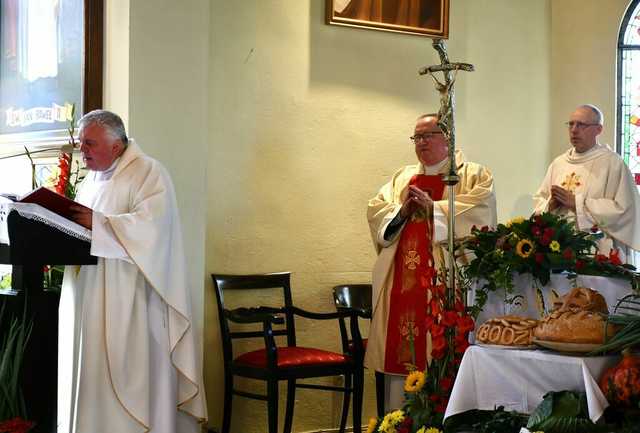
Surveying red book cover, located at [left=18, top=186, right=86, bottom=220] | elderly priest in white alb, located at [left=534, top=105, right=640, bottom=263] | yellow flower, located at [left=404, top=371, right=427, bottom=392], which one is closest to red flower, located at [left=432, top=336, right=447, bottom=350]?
yellow flower, located at [left=404, top=371, right=427, bottom=392]

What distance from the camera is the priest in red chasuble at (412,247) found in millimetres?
6016

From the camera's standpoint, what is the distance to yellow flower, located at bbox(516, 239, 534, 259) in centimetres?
427

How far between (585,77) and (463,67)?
415 cm

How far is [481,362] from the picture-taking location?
4.07m

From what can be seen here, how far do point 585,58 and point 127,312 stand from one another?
4944 millimetres

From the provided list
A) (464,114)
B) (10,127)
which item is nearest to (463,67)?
(464,114)

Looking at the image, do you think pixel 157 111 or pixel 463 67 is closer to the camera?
pixel 463 67

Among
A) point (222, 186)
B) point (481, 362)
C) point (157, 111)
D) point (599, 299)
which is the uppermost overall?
point (157, 111)

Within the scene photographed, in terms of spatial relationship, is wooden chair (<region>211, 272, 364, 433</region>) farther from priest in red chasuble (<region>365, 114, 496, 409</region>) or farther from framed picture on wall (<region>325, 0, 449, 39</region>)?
framed picture on wall (<region>325, 0, 449, 39</region>)

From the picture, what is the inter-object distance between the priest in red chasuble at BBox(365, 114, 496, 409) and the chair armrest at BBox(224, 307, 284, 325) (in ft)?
2.14

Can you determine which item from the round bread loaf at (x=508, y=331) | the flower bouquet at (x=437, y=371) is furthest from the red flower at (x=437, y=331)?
the round bread loaf at (x=508, y=331)

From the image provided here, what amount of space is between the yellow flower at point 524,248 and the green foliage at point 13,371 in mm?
2138

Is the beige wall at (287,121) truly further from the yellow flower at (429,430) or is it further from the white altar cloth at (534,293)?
the white altar cloth at (534,293)

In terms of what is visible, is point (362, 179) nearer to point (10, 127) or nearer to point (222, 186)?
point (222, 186)
